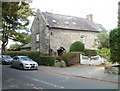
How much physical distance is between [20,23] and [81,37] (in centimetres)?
1171

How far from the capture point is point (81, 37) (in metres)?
47.3

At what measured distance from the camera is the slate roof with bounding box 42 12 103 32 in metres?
45.6

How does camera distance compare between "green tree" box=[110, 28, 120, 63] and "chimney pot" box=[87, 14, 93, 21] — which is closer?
"green tree" box=[110, 28, 120, 63]

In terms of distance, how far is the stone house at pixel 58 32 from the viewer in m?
44.3

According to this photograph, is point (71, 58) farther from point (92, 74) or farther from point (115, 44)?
point (115, 44)

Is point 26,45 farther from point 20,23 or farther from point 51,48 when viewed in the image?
point 51,48

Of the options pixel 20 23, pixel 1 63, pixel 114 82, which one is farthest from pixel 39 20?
pixel 114 82

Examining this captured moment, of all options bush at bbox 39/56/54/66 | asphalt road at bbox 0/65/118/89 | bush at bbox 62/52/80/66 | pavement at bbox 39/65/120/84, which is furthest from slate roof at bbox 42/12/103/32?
asphalt road at bbox 0/65/118/89

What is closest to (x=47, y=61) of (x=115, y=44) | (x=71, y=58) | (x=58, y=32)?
(x=71, y=58)

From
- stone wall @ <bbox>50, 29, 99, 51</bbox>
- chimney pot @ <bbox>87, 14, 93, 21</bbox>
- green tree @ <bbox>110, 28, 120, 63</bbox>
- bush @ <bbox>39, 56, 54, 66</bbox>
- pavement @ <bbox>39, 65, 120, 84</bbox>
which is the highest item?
chimney pot @ <bbox>87, 14, 93, 21</bbox>

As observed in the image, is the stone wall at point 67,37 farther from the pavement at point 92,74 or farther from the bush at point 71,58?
the pavement at point 92,74

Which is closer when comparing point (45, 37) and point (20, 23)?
point (45, 37)

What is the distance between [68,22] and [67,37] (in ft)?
11.1

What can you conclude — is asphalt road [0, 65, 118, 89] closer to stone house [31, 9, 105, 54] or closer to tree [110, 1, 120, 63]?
tree [110, 1, 120, 63]
